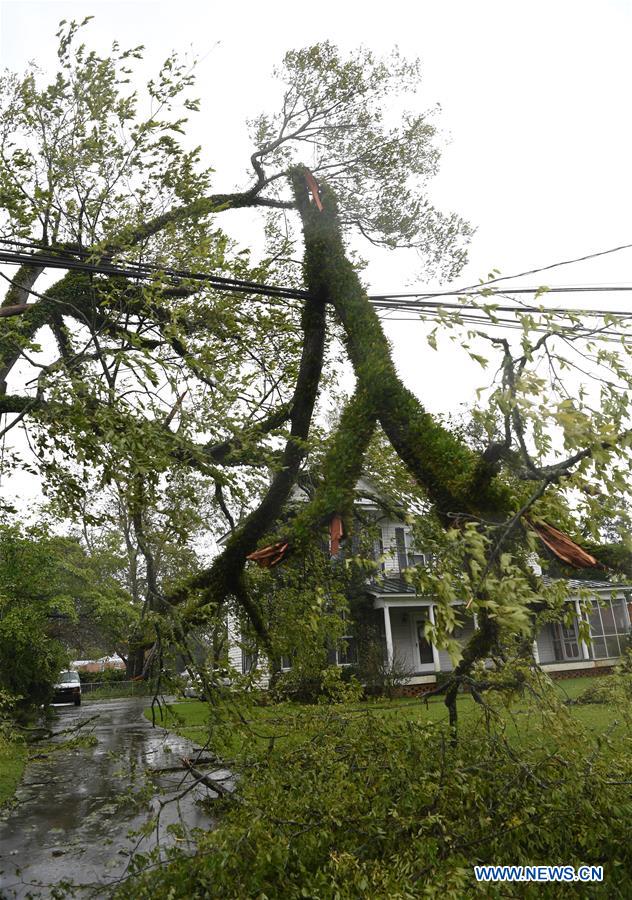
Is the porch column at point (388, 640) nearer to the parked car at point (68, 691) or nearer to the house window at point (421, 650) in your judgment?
the house window at point (421, 650)

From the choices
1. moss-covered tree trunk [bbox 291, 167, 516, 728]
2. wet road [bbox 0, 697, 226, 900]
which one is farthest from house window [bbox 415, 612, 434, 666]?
moss-covered tree trunk [bbox 291, 167, 516, 728]

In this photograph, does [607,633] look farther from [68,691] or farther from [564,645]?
[68,691]

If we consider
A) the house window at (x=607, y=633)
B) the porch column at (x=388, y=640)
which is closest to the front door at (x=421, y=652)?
the porch column at (x=388, y=640)

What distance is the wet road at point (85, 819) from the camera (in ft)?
19.4

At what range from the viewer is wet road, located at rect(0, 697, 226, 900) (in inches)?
232

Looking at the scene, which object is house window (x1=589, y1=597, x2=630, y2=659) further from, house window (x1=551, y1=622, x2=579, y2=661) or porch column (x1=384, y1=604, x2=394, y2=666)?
porch column (x1=384, y1=604, x2=394, y2=666)

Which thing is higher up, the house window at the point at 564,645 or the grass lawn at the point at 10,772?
the house window at the point at 564,645

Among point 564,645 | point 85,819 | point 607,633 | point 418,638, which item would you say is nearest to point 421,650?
point 418,638

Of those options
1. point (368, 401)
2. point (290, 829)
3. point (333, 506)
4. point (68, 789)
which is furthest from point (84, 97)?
point (68, 789)

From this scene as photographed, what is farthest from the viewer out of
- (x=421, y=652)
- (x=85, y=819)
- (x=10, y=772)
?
(x=421, y=652)

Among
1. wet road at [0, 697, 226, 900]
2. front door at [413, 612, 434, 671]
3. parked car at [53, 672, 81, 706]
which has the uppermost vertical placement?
front door at [413, 612, 434, 671]

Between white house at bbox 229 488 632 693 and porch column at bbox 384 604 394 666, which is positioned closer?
porch column at bbox 384 604 394 666

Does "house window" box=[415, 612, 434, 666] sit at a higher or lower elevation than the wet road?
higher

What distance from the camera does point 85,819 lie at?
8.47m
